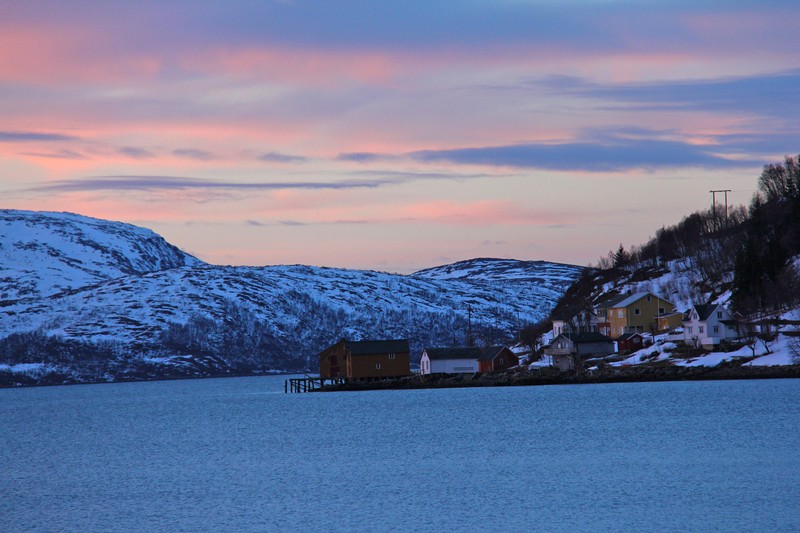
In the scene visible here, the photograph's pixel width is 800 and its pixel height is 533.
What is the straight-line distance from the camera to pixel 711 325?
115 meters

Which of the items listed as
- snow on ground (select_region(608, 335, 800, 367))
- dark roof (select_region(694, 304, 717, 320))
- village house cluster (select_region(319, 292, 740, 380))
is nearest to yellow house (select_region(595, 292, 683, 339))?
village house cluster (select_region(319, 292, 740, 380))

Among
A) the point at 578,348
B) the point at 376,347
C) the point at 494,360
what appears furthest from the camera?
the point at 494,360

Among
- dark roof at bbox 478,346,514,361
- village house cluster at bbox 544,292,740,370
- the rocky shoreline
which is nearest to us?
the rocky shoreline

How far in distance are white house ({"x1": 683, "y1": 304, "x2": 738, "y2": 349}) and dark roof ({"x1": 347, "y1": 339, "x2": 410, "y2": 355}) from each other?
39.2 meters

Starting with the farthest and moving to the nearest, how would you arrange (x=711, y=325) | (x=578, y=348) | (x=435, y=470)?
1. (x=578, y=348)
2. (x=711, y=325)
3. (x=435, y=470)

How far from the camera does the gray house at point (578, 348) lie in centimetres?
12900

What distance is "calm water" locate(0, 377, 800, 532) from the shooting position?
37.9 meters

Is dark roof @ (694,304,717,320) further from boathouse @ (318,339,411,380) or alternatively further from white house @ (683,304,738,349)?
boathouse @ (318,339,411,380)

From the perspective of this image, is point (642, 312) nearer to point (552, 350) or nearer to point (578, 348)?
point (552, 350)

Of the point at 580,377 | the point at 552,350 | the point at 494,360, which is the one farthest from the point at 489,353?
the point at 580,377

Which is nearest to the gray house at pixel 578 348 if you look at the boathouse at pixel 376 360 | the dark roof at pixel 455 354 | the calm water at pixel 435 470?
the dark roof at pixel 455 354

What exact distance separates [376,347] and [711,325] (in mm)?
44190

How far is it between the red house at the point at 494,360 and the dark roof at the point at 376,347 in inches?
399

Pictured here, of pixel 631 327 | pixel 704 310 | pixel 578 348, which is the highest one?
pixel 704 310
